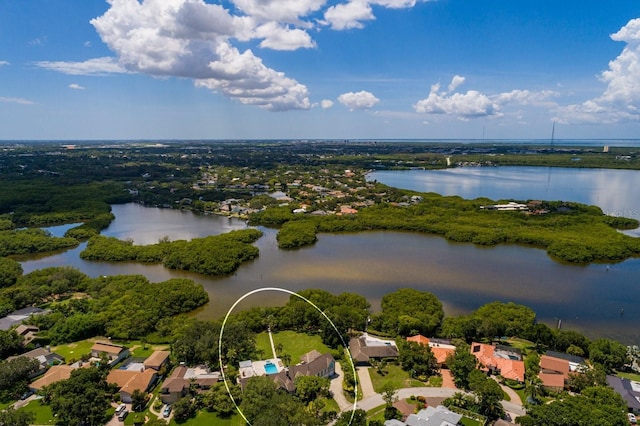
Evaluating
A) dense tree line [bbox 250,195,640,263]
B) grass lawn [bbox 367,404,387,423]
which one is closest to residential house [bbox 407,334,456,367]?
grass lawn [bbox 367,404,387,423]

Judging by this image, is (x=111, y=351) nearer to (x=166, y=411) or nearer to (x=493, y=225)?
(x=166, y=411)

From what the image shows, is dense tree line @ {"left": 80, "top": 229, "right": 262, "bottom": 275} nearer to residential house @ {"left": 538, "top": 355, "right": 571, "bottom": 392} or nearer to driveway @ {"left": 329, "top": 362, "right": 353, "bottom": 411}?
driveway @ {"left": 329, "top": 362, "right": 353, "bottom": 411}

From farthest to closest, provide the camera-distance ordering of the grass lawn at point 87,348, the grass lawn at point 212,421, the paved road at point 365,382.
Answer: the grass lawn at point 87,348 → the paved road at point 365,382 → the grass lawn at point 212,421

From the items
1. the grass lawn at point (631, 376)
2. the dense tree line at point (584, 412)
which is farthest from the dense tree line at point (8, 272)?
the grass lawn at point (631, 376)

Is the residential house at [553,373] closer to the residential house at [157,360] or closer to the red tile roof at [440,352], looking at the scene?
the red tile roof at [440,352]

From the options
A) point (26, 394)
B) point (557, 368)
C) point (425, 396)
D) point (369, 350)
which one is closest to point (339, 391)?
point (369, 350)

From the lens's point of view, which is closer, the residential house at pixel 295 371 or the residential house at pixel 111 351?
the residential house at pixel 295 371
